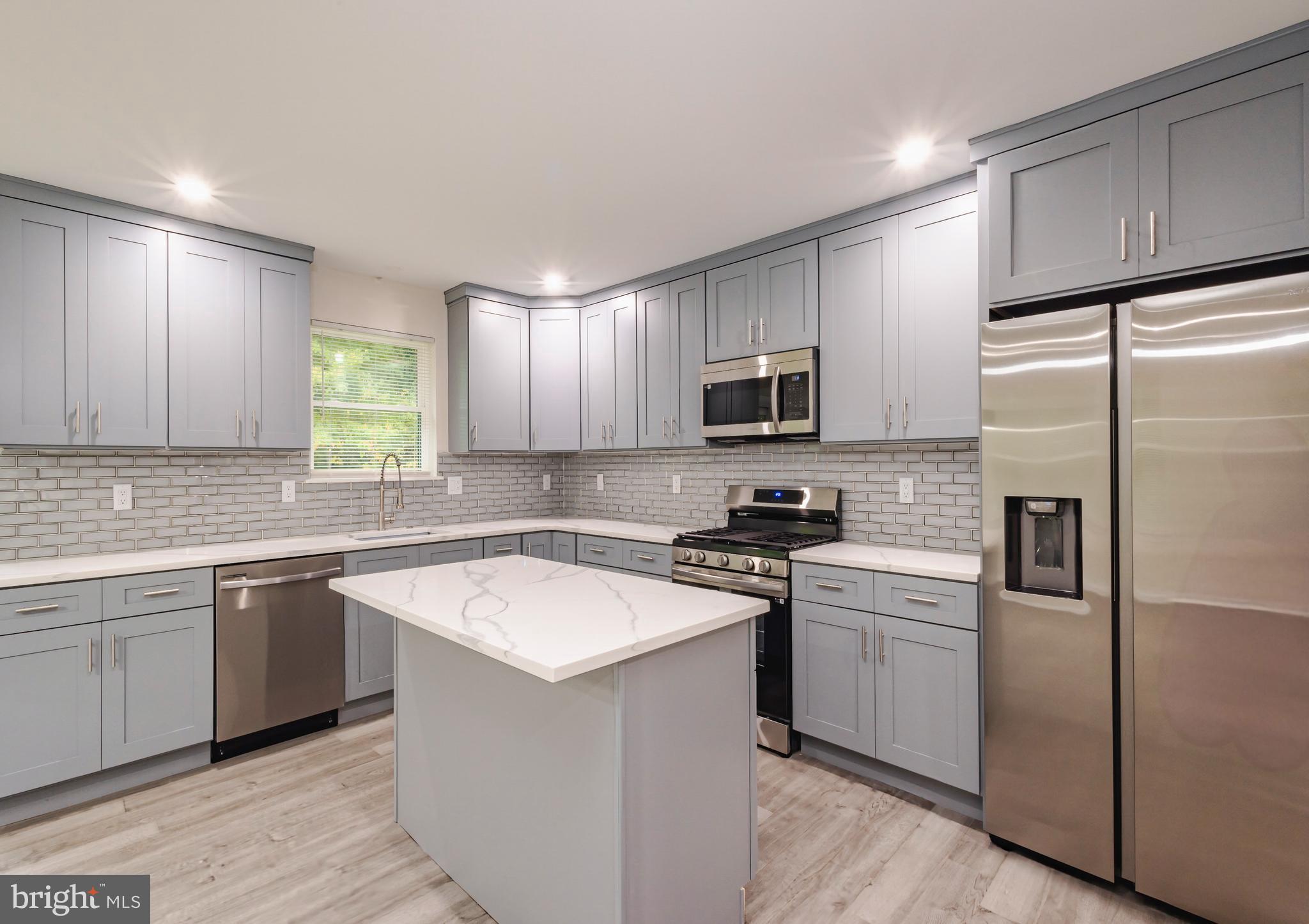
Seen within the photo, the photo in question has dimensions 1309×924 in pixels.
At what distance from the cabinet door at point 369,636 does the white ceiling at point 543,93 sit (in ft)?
5.98

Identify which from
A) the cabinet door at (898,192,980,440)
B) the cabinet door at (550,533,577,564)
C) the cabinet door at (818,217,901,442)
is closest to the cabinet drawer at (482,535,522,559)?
the cabinet door at (550,533,577,564)

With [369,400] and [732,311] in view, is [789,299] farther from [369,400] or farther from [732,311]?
[369,400]

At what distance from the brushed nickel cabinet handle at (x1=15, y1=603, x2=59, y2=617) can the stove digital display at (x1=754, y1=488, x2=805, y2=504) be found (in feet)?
11.0

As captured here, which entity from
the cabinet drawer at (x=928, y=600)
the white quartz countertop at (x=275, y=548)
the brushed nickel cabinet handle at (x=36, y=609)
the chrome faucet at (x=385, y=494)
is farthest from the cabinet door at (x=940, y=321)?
the brushed nickel cabinet handle at (x=36, y=609)

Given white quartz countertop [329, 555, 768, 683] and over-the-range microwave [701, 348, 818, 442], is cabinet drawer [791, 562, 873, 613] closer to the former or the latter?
over-the-range microwave [701, 348, 818, 442]

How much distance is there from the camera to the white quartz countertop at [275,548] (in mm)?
2551

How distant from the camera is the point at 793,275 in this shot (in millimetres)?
3283

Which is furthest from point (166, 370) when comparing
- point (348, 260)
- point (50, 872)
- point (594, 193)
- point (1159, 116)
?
point (1159, 116)

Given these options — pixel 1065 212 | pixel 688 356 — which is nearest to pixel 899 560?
pixel 1065 212

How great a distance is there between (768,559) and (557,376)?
2.34 metres

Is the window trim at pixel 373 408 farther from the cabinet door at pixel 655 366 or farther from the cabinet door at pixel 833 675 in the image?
the cabinet door at pixel 833 675

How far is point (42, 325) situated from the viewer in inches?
105

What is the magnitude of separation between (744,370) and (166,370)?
2.96 meters

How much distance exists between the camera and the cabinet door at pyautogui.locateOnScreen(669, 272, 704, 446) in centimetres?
377
